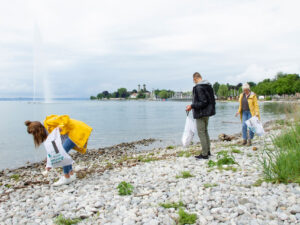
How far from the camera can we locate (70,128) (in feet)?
22.5

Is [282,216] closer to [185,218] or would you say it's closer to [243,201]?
[243,201]

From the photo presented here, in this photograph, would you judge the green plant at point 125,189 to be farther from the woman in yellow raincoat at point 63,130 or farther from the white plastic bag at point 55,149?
the white plastic bag at point 55,149

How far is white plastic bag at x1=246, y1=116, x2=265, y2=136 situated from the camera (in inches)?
389

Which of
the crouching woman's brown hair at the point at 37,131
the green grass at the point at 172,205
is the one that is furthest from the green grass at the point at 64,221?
the crouching woman's brown hair at the point at 37,131

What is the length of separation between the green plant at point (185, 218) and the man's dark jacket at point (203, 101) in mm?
4177

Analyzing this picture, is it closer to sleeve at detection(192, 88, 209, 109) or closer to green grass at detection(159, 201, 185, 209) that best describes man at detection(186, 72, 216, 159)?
sleeve at detection(192, 88, 209, 109)

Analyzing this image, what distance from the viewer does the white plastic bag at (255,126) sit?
9891mm

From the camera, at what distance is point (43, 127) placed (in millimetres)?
6824

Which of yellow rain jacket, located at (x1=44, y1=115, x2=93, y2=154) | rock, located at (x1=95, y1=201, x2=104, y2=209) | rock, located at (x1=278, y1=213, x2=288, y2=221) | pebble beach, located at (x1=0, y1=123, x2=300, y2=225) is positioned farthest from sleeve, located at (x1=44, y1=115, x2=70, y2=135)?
rock, located at (x1=278, y1=213, x2=288, y2=221)

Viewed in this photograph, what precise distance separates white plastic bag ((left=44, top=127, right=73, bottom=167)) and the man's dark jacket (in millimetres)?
4069

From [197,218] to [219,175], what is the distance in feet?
7.79

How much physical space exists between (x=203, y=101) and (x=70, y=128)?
4002 mm

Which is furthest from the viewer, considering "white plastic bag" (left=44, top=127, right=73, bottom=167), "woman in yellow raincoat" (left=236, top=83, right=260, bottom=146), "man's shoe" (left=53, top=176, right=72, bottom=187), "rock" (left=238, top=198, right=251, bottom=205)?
"woman in yellow raincoat" (left=236, top=83, right=260, bottom=146)

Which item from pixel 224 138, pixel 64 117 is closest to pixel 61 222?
pixel 64 117
